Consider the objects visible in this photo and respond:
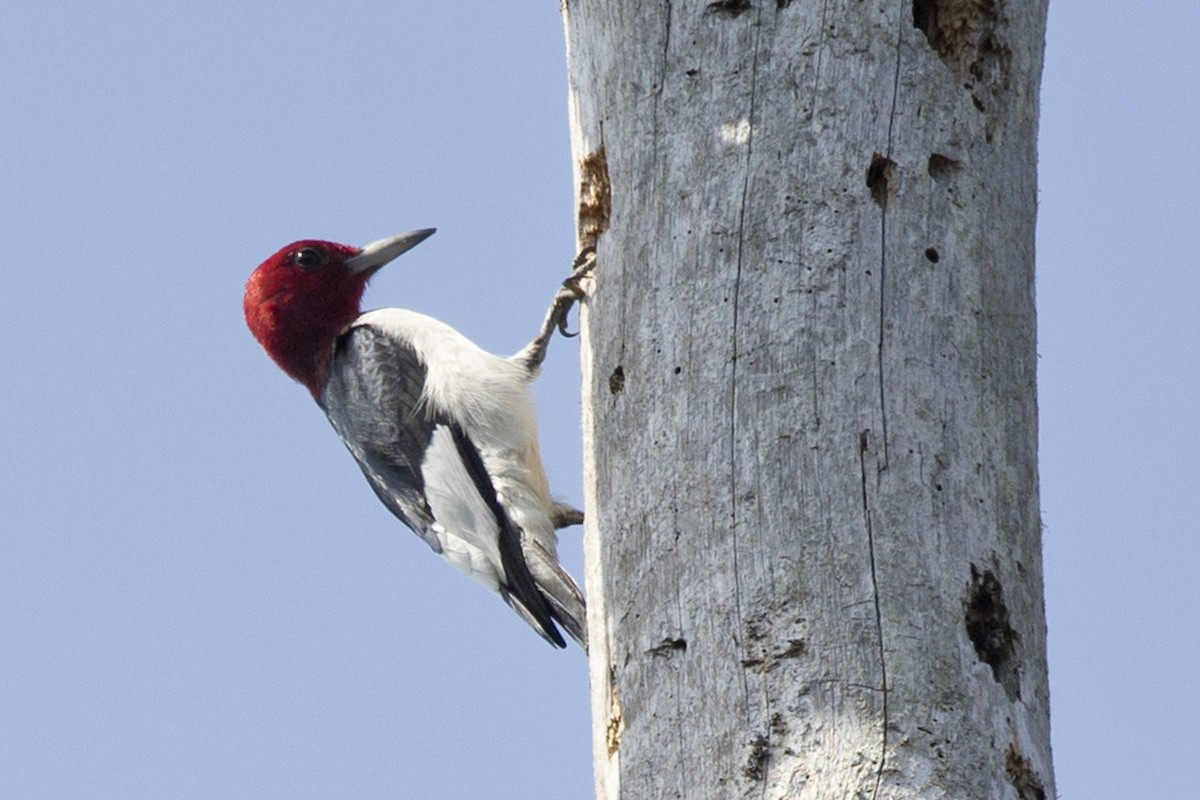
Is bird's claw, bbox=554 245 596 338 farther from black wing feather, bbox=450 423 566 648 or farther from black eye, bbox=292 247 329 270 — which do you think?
black eye, bbox=292 247 329 270

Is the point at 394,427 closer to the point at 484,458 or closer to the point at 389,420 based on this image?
the point at 389,420

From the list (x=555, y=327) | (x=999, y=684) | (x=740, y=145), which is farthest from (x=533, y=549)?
(x=999, y=684)

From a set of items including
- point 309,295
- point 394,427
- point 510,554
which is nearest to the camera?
point 510,554

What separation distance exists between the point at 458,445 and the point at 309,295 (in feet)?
4.23

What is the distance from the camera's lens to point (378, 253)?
6289mm

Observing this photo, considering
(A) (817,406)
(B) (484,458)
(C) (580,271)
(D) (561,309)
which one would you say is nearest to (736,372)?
(A) (817,406)

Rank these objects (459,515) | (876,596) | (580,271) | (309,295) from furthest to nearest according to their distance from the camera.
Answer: (309,295)
(459,515)
(580,271)
(876,596)

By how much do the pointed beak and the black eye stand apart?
10 cm

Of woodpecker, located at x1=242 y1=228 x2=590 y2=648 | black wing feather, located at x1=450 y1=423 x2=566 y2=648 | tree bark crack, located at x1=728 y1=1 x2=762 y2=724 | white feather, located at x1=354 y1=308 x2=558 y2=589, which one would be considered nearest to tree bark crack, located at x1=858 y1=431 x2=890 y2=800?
tree bark crack, located at x1=728 y1=1 x2=762 y2=724

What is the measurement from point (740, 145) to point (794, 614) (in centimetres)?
98

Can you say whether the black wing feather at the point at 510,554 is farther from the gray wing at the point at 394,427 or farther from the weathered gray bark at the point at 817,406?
the weathered gray bark at the point at 817,406

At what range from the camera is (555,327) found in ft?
16.1

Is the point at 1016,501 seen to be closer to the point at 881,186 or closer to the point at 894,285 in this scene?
the point at 894,285

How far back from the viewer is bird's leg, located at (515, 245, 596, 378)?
12.1 ft
